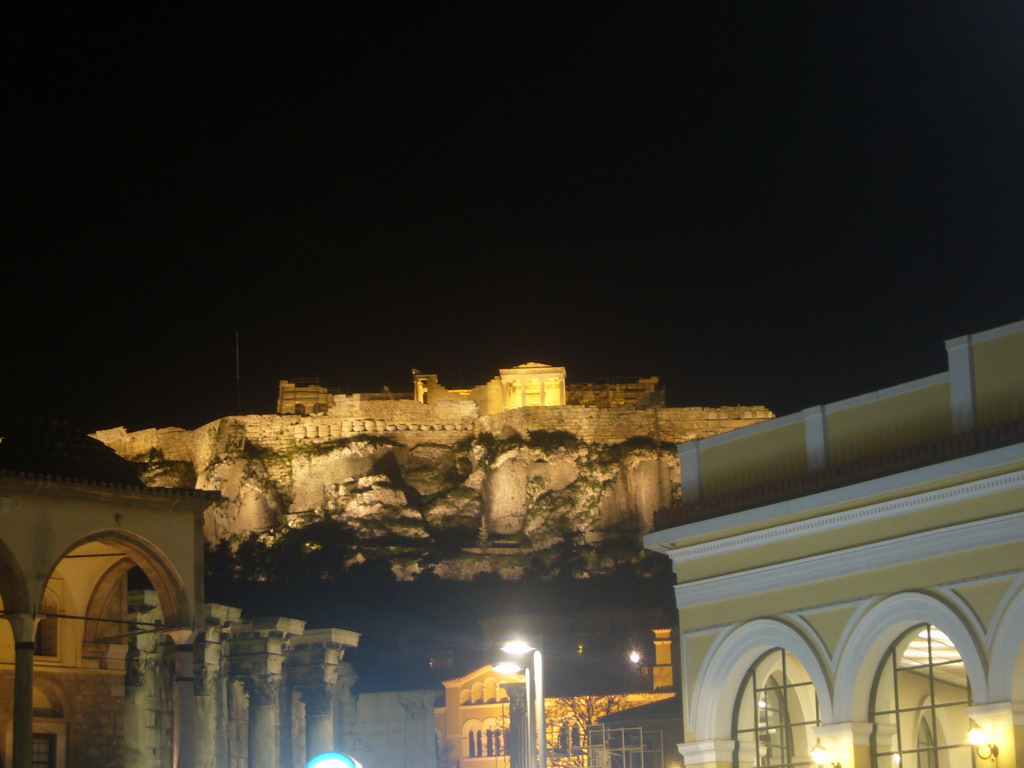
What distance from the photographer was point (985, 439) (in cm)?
1945

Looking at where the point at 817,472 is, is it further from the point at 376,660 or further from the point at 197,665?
the point at 376,660

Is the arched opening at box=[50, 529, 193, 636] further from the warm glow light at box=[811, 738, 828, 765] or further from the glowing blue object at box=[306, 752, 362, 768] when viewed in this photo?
the glowing blue object at box=[306, 752, 362, 768]

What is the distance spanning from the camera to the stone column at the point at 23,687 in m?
26.1

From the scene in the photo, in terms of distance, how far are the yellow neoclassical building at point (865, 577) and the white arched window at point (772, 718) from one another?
30 millimetres

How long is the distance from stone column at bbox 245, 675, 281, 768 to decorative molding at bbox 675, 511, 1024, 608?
1918cm

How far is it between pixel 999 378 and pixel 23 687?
51.9ft

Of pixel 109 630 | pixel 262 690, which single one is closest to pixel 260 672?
pixel 262 690

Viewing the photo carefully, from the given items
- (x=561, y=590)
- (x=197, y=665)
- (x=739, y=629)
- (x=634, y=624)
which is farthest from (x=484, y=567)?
(x=739, y=629)

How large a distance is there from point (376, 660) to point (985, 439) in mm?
60645

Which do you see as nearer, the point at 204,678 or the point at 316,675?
the point at 204,678

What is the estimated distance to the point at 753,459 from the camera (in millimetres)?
23656

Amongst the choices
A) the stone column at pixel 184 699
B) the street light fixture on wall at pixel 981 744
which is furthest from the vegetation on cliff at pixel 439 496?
the street light fixture on wall at pixel 981 744

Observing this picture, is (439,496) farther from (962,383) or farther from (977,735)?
(977,735)

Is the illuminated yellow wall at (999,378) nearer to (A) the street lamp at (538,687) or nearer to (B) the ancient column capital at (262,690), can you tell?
(A) the street lamp at (538,687)
